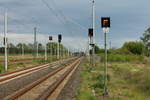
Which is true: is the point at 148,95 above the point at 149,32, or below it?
below

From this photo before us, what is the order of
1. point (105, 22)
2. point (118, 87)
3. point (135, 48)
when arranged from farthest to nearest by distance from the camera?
point (135, 48)
point (118, 87)
point (105, 22)

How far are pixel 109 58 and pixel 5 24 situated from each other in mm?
40000

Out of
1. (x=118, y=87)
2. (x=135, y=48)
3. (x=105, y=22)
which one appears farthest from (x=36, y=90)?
(x=135, y=48)

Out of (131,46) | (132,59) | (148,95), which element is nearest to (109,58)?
(132,59)

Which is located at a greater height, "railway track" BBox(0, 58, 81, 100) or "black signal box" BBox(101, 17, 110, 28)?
"black signal box" BBox(101, 17, 110, 28)

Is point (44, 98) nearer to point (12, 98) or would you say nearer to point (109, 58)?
point (12, 98)

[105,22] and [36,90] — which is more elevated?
[105,22]

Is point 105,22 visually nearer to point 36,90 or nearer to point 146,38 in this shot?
point 36,90

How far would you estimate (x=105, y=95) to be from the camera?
475 inches

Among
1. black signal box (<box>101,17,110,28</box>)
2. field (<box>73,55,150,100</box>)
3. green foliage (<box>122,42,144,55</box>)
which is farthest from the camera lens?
green foliage (<box>122,42,144,55</box>)

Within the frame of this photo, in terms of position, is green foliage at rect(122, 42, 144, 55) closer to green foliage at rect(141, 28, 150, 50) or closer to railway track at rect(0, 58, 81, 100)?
green foliage at rect(141, 28, 150, 50)

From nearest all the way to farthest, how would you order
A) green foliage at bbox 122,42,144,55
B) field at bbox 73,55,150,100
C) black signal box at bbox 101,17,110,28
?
field at bbox 73,55,150,100, black signal box at bbox 101,17,110,28, green foliage at bbox 122,42,144,55

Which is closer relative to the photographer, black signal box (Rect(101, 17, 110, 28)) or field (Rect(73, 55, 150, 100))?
field (Rect(73, 55, 150, 100))

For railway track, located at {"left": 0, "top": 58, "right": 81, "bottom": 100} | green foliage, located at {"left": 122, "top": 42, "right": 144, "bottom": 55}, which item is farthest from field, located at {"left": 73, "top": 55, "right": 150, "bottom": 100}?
green foliage, located at {"left": 122, "top": 42, "right": 144, "bottom": 55}
